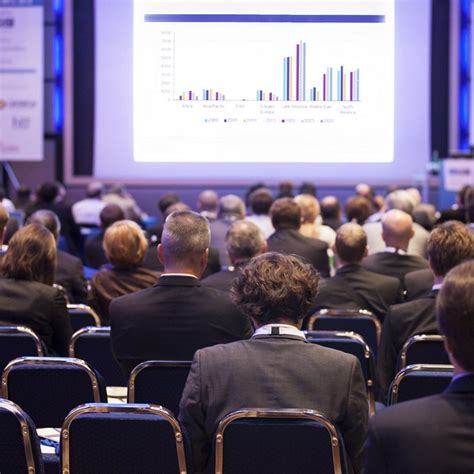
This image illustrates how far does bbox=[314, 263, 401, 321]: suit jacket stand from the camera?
5535mm

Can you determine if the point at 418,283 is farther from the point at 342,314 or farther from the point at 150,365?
the point at 150,365

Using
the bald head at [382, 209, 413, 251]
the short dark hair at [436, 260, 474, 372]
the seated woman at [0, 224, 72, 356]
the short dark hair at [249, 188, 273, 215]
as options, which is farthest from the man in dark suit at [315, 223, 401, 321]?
the short dark hair at [436, 260, 474, 372]

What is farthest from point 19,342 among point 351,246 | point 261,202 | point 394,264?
point 261,202

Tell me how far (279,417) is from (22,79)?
11.9m

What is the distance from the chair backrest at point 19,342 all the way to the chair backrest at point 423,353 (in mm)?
1519

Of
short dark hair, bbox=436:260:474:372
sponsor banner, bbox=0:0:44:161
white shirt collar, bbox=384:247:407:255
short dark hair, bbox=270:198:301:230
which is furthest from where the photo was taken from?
sponsor banner, bbox=0:0:44:161

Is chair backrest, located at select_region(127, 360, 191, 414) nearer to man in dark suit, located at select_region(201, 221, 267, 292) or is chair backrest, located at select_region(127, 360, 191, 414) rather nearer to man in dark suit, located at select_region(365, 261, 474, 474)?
man in dark suit, located at select_region(365, 261, 474, 474)

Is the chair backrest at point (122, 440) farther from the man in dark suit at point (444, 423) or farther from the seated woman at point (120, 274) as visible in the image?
the seated woman at point (120, 274)

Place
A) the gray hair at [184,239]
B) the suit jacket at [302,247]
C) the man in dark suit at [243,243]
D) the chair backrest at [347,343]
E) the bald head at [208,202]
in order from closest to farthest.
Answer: the chair backrest at [347,343], the gray hair at [184,239], the man in dark suit at [243,243], the suit jacket at [302,247], the bald head at [208,202]

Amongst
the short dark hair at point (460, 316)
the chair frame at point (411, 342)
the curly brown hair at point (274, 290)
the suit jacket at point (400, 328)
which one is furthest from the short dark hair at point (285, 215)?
the short dark hair at point (460, 316)

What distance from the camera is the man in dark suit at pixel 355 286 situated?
5535mm

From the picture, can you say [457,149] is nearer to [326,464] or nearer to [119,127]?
[119,127]

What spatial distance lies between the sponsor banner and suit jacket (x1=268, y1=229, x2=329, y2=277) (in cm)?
742

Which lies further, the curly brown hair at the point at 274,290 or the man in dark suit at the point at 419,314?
the man in dark suit at the point at 419,314
